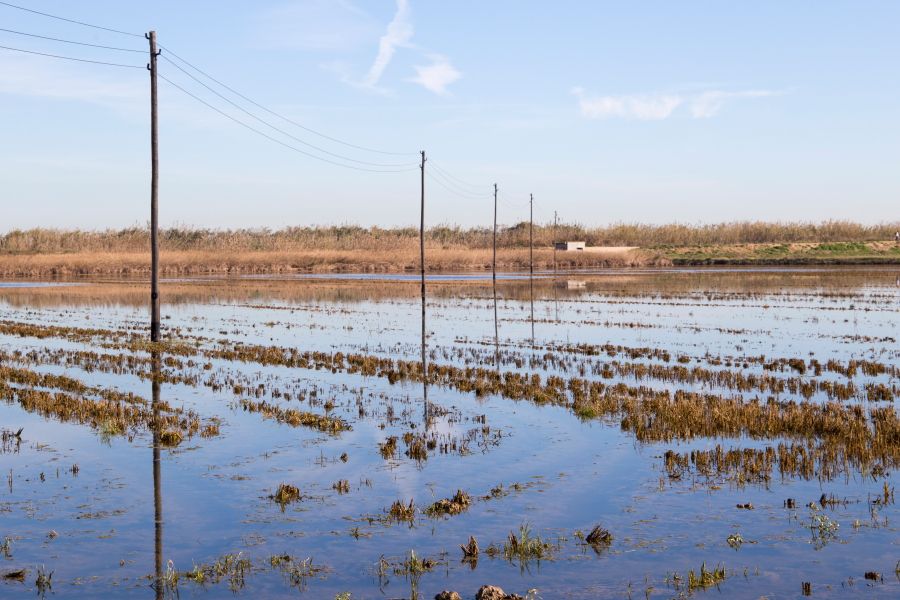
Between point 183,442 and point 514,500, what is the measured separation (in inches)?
223

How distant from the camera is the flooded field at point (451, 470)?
323 inches

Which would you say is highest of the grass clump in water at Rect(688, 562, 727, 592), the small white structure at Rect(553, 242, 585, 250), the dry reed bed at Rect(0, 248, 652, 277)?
the small white structure at Rect(553, 242, 585, 250)

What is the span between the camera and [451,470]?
11.8m

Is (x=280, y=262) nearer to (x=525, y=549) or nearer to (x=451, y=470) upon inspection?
(x=451, y=470)

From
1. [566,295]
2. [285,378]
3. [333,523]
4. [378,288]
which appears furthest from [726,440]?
[378,288]

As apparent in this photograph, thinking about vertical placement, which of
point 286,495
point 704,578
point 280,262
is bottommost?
point 704,578

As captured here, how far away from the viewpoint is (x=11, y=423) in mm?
15148

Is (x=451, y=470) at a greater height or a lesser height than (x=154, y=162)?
lesser

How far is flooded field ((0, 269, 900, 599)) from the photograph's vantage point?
8.20 m

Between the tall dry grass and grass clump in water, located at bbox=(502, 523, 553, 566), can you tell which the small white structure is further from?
grass clump in water, located at bbox=(502, 523, 553, 566)

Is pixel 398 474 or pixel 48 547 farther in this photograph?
pixel 398 474

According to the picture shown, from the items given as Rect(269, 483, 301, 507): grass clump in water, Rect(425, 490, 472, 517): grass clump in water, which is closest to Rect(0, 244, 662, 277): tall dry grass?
Rect(269, 483, 301, 507): grass clump in water

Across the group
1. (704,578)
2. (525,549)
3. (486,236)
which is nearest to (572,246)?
(486,236)

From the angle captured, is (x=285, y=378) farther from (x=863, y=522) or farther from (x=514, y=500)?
(x=863, y=522)
